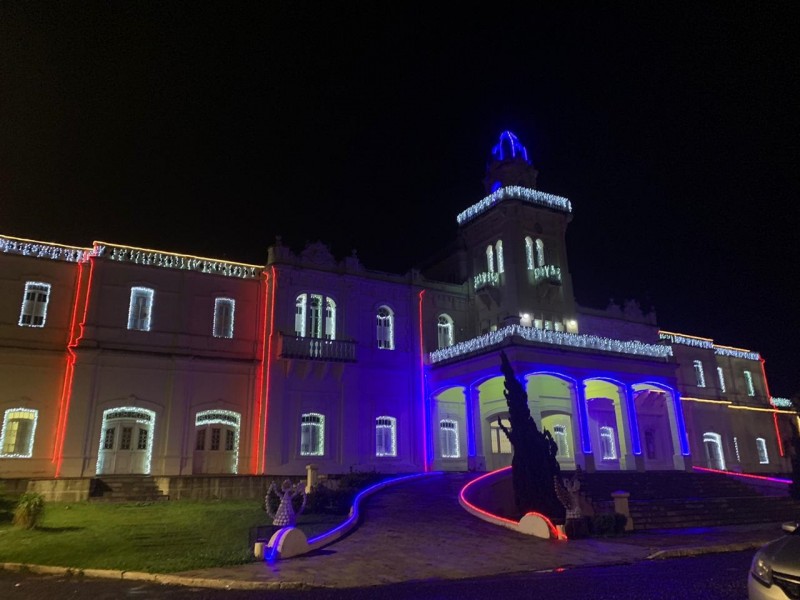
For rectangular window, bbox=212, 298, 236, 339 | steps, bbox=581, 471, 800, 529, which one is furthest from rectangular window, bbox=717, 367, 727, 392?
rectangular window, bbox=212, 298, 236, 339

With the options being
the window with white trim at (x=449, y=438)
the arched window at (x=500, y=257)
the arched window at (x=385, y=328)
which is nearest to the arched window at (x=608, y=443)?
the window with white trim at (x=449, y=438)

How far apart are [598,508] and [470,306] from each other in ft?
48.1

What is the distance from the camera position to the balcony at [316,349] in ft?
84.7

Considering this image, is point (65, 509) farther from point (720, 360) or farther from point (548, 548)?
point (720, 360)

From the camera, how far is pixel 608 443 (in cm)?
3272

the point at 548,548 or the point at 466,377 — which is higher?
the point at 466,377

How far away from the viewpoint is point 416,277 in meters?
30.5

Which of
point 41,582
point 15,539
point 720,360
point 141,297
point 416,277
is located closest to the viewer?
point 41,582

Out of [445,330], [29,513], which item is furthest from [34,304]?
[445,330]

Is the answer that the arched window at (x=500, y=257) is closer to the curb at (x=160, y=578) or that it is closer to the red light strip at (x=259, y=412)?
the red light strip at (x=259, y=412)

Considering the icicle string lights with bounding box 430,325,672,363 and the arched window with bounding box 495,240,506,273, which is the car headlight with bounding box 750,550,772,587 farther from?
the arched window with bounding box 495,240,506,273

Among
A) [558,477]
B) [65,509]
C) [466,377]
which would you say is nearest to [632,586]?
[558,477]

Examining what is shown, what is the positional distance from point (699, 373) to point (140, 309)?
3359cm

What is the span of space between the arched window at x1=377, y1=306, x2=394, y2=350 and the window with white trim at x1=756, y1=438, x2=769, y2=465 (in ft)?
90.8
